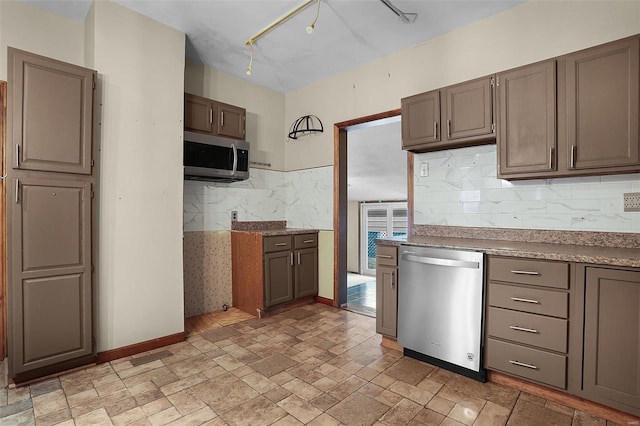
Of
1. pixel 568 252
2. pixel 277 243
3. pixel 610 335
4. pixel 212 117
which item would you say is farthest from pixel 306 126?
pixel 610 335

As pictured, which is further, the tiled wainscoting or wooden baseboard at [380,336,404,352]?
the tiled wainscoting

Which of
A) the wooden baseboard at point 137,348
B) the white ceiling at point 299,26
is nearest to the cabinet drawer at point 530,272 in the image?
the white ceiling at point 299,26

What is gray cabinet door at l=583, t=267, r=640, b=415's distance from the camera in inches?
65.5

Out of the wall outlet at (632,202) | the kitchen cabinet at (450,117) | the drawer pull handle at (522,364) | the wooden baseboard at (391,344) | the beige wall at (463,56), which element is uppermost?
the beige wall at (463,56)

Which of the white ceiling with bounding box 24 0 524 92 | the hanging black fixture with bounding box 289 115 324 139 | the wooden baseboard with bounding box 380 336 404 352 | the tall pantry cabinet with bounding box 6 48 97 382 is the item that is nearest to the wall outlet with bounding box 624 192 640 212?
the white ceiling with bounding box 24 0 524 92

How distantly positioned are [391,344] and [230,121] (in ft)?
9.25

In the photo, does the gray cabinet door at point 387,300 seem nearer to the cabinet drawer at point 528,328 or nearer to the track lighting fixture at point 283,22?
the cabinet drawer at point 528,328

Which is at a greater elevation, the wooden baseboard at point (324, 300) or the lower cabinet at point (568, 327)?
the lower cabinet at point (568, 327)

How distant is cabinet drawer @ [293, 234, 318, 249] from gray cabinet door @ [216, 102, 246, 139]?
1.34 m

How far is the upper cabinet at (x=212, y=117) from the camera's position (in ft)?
10.7

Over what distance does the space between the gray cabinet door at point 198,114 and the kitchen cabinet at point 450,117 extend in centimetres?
200

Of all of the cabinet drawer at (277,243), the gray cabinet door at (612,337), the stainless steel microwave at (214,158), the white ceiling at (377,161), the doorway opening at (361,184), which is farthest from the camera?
the white ceiling at (377,161)

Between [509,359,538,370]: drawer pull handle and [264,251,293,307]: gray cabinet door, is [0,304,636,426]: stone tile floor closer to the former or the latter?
[509,359,538,370]: drawer pull handle

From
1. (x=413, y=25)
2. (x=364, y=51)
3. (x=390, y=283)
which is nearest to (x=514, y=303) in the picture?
(x=390, y=283)
